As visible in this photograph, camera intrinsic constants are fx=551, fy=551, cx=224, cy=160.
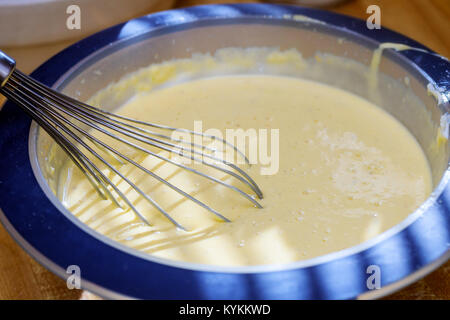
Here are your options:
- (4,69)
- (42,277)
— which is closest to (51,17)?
(4,69)

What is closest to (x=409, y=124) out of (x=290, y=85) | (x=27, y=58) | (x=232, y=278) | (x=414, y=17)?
Answer: (x=290, y=85)

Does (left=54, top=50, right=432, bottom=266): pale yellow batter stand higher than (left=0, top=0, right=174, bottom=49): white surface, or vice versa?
(left=0, top=0, right=174, bottom=49): white surface

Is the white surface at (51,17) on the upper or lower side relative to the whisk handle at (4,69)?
upper

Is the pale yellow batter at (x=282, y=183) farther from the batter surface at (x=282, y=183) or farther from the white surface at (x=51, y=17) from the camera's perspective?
the white surface at (x=51, y=17)

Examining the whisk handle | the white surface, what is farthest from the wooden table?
the whisk handle

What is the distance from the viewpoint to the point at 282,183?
861 mm

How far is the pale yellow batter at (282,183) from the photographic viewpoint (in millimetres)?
771

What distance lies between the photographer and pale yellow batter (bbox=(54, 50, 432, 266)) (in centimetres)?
77

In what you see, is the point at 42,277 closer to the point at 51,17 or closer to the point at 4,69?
the point at 4,69

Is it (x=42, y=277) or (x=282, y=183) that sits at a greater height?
(x=282, y=183)

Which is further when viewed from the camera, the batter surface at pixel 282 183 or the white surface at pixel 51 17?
the white surface at pixel 51 17

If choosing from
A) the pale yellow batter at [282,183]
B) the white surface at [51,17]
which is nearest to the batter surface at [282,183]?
the pale yellow batter at [282,183]

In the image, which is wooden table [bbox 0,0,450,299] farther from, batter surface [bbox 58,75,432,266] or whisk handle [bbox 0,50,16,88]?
whisk handle [bbox 0,50,16,88]

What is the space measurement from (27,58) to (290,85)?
20.8 inches
